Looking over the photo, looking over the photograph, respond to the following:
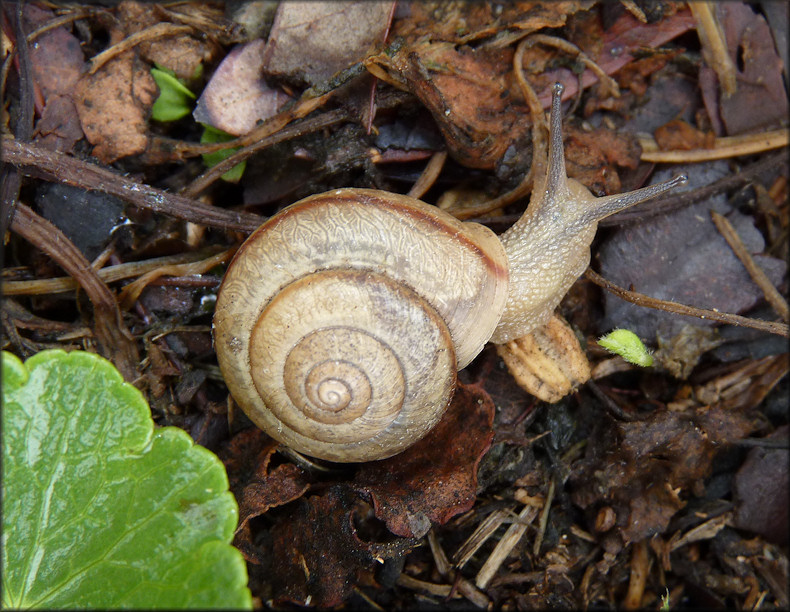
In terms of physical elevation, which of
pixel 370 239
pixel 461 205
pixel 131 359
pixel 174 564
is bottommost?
pixel 174 564

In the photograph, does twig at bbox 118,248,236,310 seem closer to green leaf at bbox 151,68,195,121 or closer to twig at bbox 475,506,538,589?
green leaf at bbox 151,68,195,121

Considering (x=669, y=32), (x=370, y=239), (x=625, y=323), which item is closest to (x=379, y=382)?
(x=370, y=239)

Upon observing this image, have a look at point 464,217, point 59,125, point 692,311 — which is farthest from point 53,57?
point 692,311

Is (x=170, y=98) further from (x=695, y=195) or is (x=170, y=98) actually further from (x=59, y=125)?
(x=695, y=195)

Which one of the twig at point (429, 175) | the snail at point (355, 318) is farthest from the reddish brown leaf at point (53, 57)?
the twig at point (429, 175)

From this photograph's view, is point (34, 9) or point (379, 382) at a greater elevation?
point (34, 9)

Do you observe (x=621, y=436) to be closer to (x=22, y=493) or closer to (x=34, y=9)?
(x=22, y=493)
